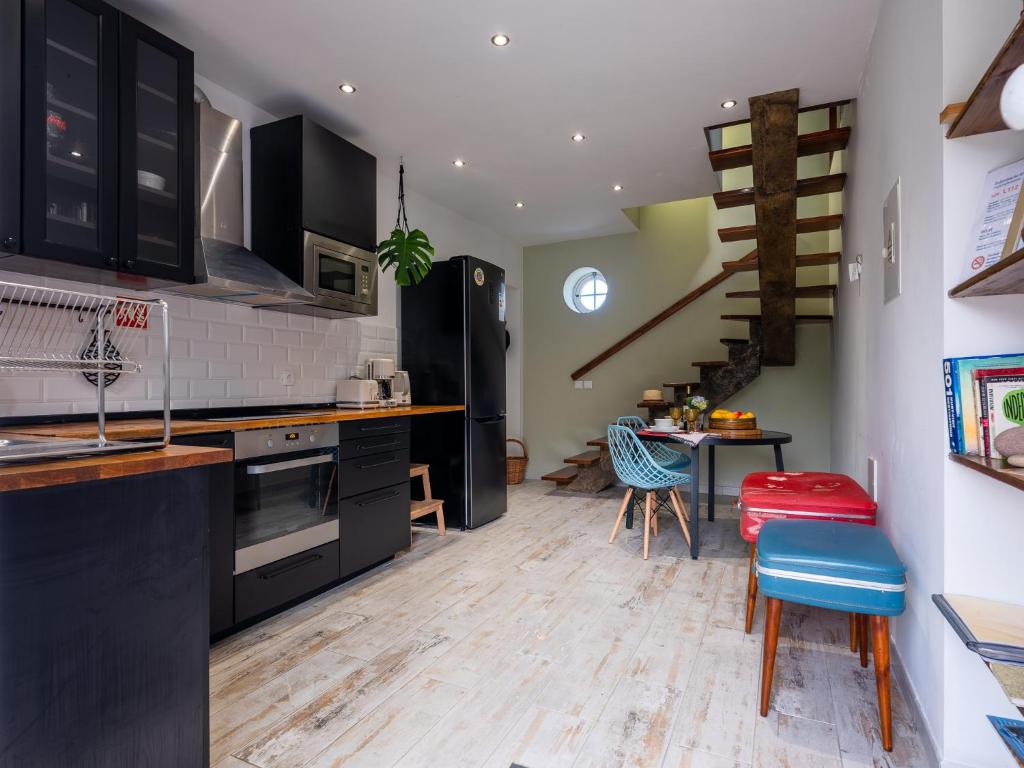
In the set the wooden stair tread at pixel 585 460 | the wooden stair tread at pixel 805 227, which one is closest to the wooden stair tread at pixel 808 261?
the wooden stair tread at pixel 805 227

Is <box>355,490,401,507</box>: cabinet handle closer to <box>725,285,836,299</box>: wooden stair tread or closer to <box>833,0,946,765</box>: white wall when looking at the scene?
<box>833,0,946,765</box>: white wall

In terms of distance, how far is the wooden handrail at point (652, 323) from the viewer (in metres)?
5.42

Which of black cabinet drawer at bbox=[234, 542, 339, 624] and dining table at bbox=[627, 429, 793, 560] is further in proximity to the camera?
dining table at bbox=[627, 429, 793, 560]

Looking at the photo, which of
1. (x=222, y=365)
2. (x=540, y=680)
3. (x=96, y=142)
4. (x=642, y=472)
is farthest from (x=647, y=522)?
(x=96, y=142)

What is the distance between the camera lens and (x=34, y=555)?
113 centimetres

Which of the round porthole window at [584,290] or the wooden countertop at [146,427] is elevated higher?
the round porthole window at [584,290]

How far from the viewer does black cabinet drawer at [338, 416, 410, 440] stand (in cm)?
296

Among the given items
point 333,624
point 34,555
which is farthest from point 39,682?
point 333,624

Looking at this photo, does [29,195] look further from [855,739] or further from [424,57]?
[855,739]

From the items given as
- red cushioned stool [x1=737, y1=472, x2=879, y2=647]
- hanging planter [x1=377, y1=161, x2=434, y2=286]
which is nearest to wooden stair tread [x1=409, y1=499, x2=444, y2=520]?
hanging planter [x1=377, y1=161, x2=434, y2=286]

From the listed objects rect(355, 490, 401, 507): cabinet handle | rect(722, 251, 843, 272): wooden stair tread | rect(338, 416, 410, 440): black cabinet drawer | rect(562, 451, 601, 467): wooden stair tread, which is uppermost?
rect(722, 251, 843, 272): wooden stair tread

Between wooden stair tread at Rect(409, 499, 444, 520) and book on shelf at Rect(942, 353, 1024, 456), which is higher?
book on shelf at Rect(942, 353, 1024, 456)

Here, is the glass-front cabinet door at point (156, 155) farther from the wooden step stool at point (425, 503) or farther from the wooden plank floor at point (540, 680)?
the wooden step stool at point (425, 503)

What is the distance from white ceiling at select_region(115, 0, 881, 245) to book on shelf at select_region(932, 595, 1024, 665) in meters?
2.43
